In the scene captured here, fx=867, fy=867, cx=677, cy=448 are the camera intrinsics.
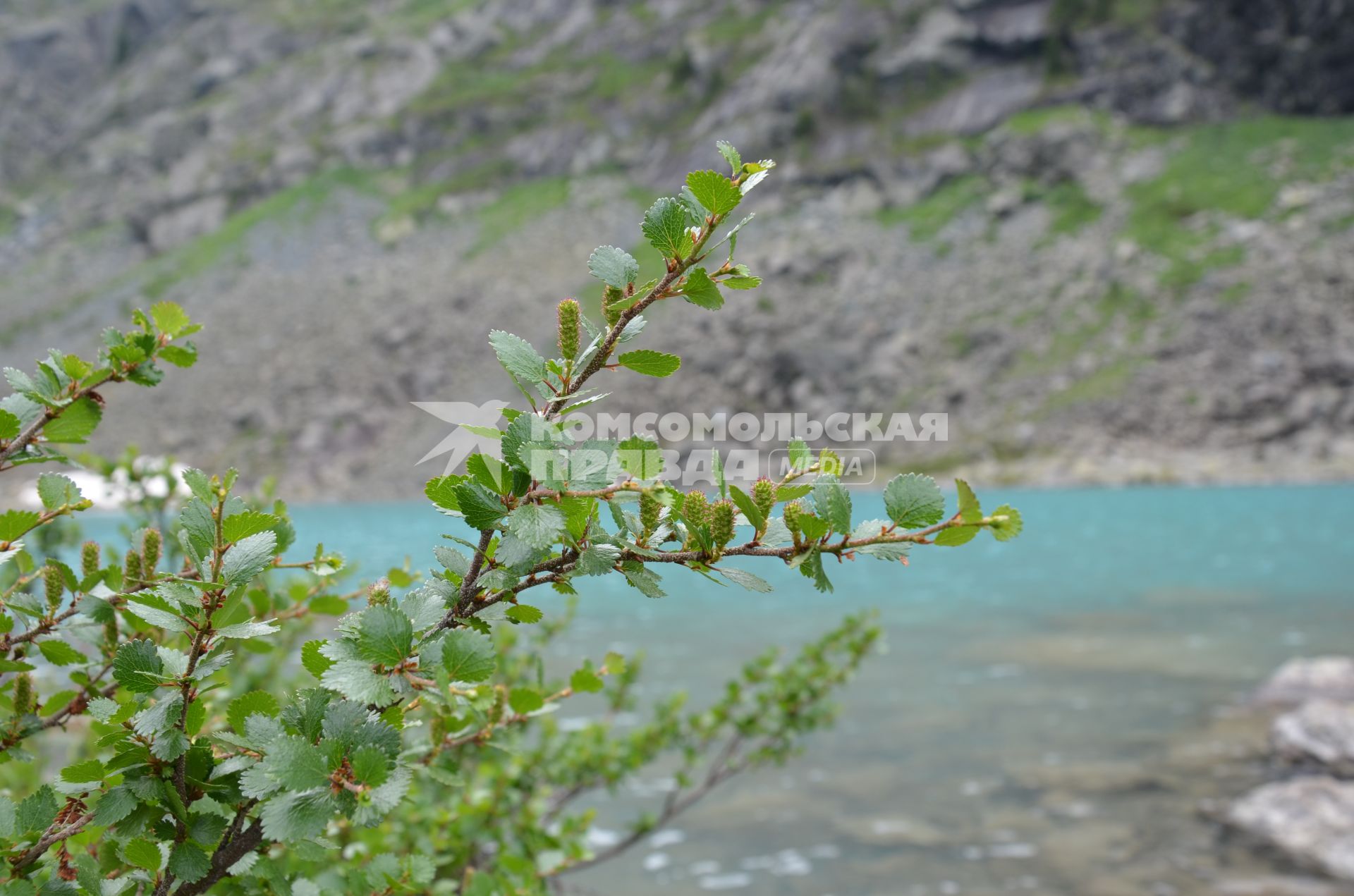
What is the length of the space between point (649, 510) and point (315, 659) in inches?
16.6

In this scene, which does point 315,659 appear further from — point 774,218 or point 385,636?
point 774,218

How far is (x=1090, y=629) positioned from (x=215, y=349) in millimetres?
66966

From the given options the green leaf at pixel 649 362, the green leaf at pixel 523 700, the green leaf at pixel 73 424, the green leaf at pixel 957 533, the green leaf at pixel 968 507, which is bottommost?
the green leaf at pixel 523 700

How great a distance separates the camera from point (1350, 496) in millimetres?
39375

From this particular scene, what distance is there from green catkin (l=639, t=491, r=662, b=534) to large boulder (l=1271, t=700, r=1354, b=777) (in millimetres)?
9442

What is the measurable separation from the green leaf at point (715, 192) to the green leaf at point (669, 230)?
0.03m

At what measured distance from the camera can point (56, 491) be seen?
4.27ft

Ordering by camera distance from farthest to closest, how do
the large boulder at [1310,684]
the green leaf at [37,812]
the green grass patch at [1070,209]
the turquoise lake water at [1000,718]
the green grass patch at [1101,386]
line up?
1. the green grass patch at [1070,209]
2. the green grass patch at [1101,386]
3. the large boulder at [1310,684]
4. the turquoise lake water at [1000,718]
5. the green leaf at [37,812]

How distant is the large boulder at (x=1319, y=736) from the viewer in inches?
309

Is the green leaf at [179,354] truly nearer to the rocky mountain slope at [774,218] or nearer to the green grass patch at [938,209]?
the rocky mountain slope at [774,218]

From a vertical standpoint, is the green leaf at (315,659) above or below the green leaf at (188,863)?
above

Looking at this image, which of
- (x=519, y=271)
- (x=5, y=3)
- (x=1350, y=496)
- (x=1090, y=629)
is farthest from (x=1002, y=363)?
(x=5, y=3)

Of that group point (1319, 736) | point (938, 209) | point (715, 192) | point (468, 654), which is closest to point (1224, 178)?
point (938, 209)

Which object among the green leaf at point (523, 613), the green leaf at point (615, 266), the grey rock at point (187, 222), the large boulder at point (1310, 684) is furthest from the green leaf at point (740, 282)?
the grey rock at point (187, 222)
